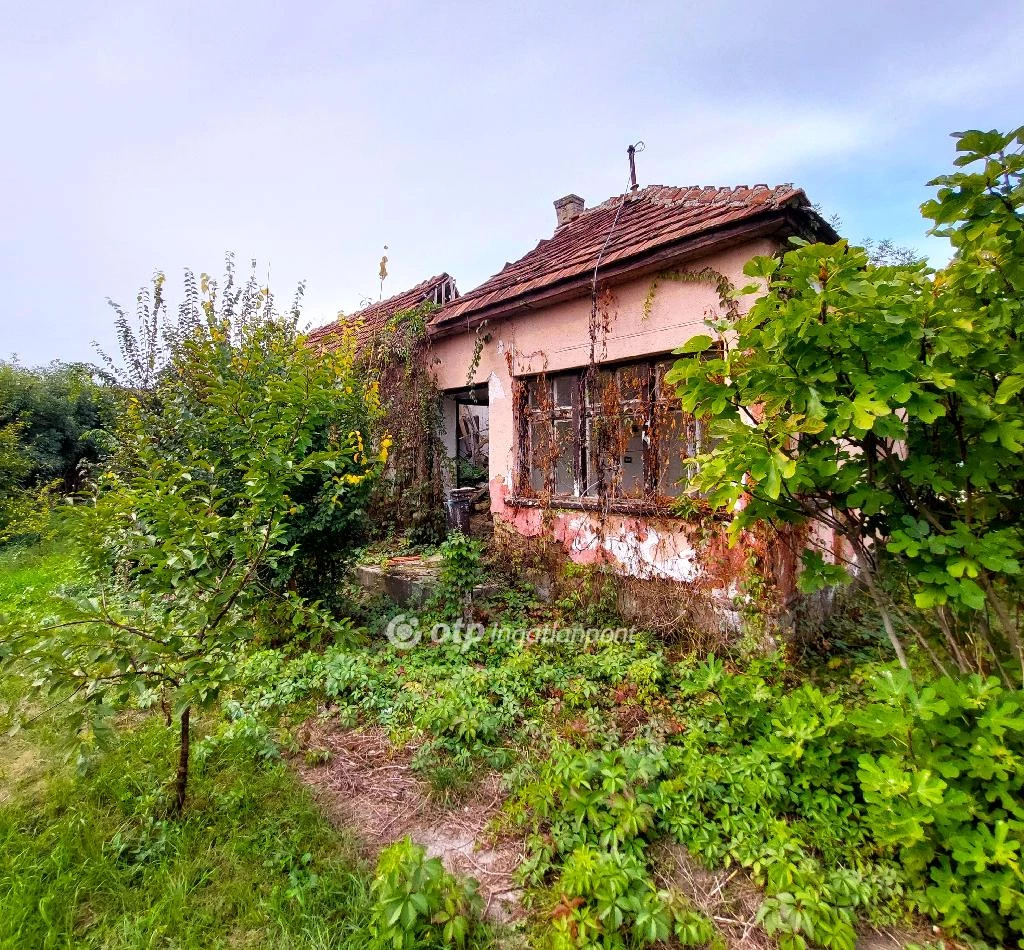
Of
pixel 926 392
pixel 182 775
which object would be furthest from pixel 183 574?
pixel 926 392

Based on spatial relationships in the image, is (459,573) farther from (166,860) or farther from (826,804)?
(826,804)

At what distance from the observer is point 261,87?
19.2 feet

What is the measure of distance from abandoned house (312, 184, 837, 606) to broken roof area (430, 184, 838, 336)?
0.02 metres

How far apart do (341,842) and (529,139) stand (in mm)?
9296

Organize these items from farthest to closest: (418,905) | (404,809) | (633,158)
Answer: (633,158)
(404,809)
(418,905)

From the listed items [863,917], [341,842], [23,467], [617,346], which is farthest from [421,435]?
[23,467]

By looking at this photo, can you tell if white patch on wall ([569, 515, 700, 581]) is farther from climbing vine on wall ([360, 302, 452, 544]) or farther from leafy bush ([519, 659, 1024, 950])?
climbing vine on wall ([360, 302, 452, 544])

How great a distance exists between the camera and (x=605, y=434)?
5.37 meters

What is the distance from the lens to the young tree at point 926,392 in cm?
184

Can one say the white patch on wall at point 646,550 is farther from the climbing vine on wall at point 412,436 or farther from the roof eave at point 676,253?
the climbing vine on wall at point 412,436

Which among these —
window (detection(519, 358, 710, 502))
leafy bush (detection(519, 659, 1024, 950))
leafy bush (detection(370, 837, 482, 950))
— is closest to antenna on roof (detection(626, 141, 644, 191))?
window (detection(519, 358, 710, 502))

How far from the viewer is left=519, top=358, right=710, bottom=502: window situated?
493 centimetres

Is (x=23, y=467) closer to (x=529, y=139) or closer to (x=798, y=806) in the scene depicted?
(x=529, y=139)

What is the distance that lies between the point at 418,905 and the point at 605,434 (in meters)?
4.46
